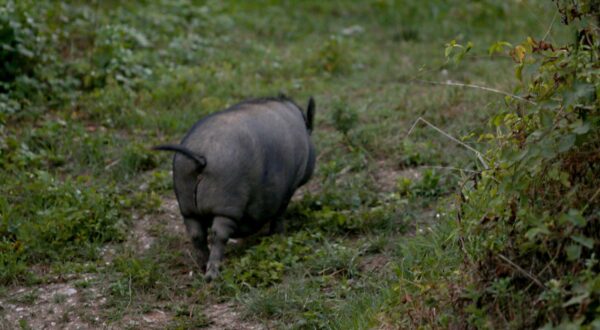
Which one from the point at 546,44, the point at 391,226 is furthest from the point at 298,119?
the point at 546,44

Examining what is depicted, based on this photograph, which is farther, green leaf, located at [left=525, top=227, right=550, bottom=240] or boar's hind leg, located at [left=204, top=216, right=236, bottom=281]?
boar's hind leg, located at [left=204, top=216, right=236, bottom=281]

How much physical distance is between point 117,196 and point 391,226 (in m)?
1.92

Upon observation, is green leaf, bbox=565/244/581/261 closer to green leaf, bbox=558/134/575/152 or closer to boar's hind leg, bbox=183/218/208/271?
green leaf, bbox=558/134/575/152

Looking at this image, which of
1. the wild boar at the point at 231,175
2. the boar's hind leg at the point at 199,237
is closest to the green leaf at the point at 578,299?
the wild boar at the point at 231,175

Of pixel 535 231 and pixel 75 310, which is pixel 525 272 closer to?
pixel 535 231

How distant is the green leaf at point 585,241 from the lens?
3809mm

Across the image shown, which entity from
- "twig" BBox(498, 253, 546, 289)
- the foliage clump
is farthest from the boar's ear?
"twig" BBox(498, 253, 546, 289)

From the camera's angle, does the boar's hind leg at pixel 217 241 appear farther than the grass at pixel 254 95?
Yes

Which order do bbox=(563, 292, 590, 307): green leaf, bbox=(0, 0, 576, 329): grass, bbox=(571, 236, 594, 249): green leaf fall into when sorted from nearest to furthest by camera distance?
1. bbox=(563, 292, 590, 307): green leaf
2. bbox=(571, 236, 594, 249): green leaf
3. bbox=(0, 0, 576, 329): grass

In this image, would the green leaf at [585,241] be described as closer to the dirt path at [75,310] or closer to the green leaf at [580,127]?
the green leaf at [580,127]

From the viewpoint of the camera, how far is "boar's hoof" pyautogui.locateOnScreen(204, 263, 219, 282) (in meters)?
5.57

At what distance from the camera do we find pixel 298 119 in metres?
6.52

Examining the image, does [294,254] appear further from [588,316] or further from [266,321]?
[588,316]

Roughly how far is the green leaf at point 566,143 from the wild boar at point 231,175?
7.08 feet
